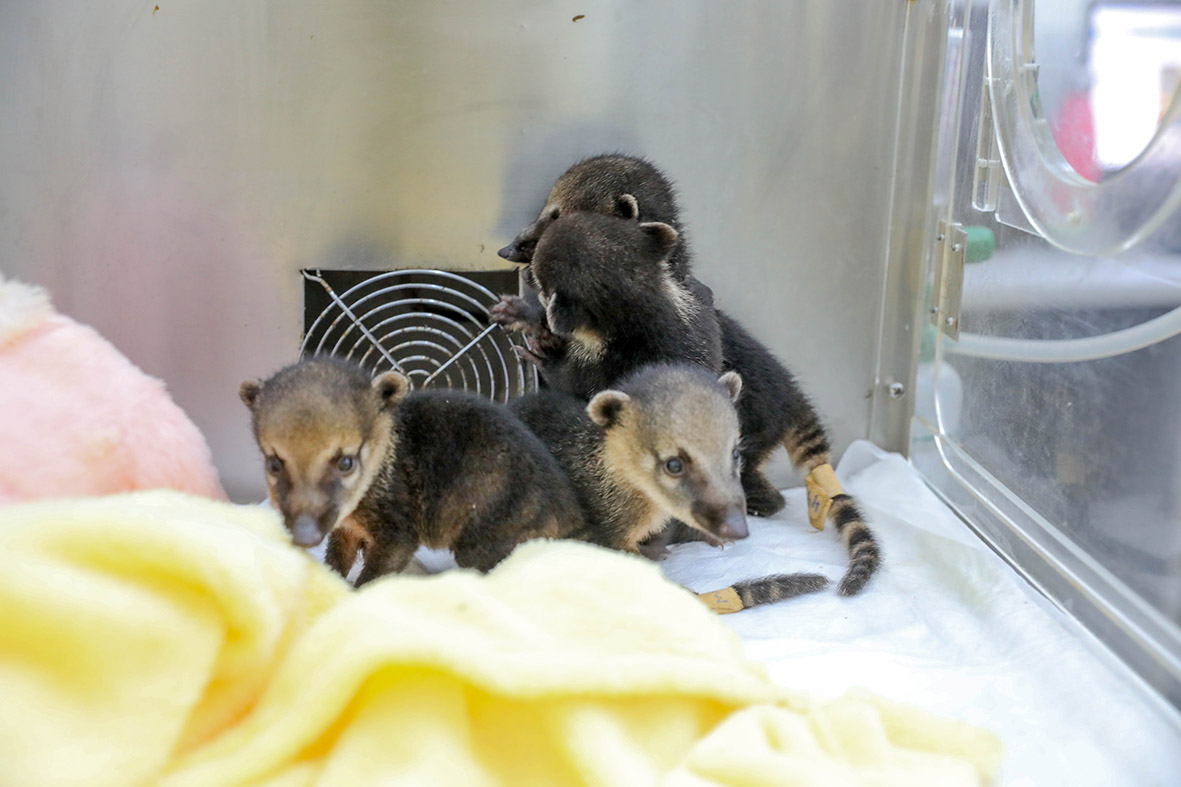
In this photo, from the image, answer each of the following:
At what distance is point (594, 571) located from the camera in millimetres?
2045

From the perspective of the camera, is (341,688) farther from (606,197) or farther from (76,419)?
(606,197)

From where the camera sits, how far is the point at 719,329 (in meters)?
3.56

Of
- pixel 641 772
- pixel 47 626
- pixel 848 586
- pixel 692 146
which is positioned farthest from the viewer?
pixel 692 146

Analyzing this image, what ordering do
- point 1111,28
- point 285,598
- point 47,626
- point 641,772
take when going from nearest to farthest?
1. point 47,626
2. point 641,772
3. point 285,598
4. point 1111,28

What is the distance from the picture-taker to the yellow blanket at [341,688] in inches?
58.1

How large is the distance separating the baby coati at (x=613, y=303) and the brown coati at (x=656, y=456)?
149 millimetres

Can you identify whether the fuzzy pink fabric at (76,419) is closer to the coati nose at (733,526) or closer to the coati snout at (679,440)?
the coati snout at (679,440)

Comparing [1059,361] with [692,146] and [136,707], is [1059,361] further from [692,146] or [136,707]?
[136,707]

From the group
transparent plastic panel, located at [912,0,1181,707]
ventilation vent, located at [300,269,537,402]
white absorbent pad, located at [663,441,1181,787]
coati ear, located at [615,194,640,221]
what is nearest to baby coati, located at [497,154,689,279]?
coati ear, located at [615,194,640,221]

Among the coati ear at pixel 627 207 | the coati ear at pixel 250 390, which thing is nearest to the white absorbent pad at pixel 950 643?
the coati ear at pixel 627 207

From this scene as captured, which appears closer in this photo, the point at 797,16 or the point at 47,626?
the point at 47,626

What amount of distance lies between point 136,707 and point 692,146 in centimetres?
276

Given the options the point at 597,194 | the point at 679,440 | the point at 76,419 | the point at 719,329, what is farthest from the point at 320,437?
the point at 719,329

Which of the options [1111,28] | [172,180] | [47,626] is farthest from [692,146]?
[47,626]
